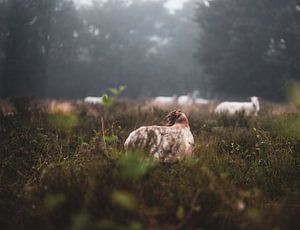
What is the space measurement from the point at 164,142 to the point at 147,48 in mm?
29125

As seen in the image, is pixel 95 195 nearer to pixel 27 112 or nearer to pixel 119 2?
pixel 27 112

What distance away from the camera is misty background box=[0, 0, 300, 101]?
16.4 meters

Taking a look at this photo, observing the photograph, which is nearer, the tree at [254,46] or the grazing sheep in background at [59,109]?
the grazing sheep in background at [59,109]

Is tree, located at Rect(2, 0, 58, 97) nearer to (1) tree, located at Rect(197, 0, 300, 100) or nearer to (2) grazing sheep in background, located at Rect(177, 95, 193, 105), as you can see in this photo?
(2) grazing sheep in background, located at Rect(177, 95, 193, 105)

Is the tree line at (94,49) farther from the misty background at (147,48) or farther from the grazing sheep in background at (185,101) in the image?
the grazing sheep in background at (185,101)

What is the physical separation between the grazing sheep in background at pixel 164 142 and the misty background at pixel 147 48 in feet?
40.4

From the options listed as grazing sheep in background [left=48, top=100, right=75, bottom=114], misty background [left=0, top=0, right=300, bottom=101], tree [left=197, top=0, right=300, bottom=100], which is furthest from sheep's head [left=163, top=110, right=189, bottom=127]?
tree [left=197, top=0, right=300, bottom=100]

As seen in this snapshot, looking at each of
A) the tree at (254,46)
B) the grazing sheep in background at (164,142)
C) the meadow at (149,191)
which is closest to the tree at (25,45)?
the tree at (254,46)

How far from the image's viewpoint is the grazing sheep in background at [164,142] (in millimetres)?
3254

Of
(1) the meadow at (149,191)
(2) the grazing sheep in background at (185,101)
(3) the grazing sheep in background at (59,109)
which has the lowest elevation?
(2) the grazing sheep in background at (185,101)

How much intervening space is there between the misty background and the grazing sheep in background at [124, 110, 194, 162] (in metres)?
12.3

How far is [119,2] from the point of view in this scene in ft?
106

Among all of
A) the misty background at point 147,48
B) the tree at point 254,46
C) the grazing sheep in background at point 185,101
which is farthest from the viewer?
the misty background at point 147,48

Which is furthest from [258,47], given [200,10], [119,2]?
[119,2]
